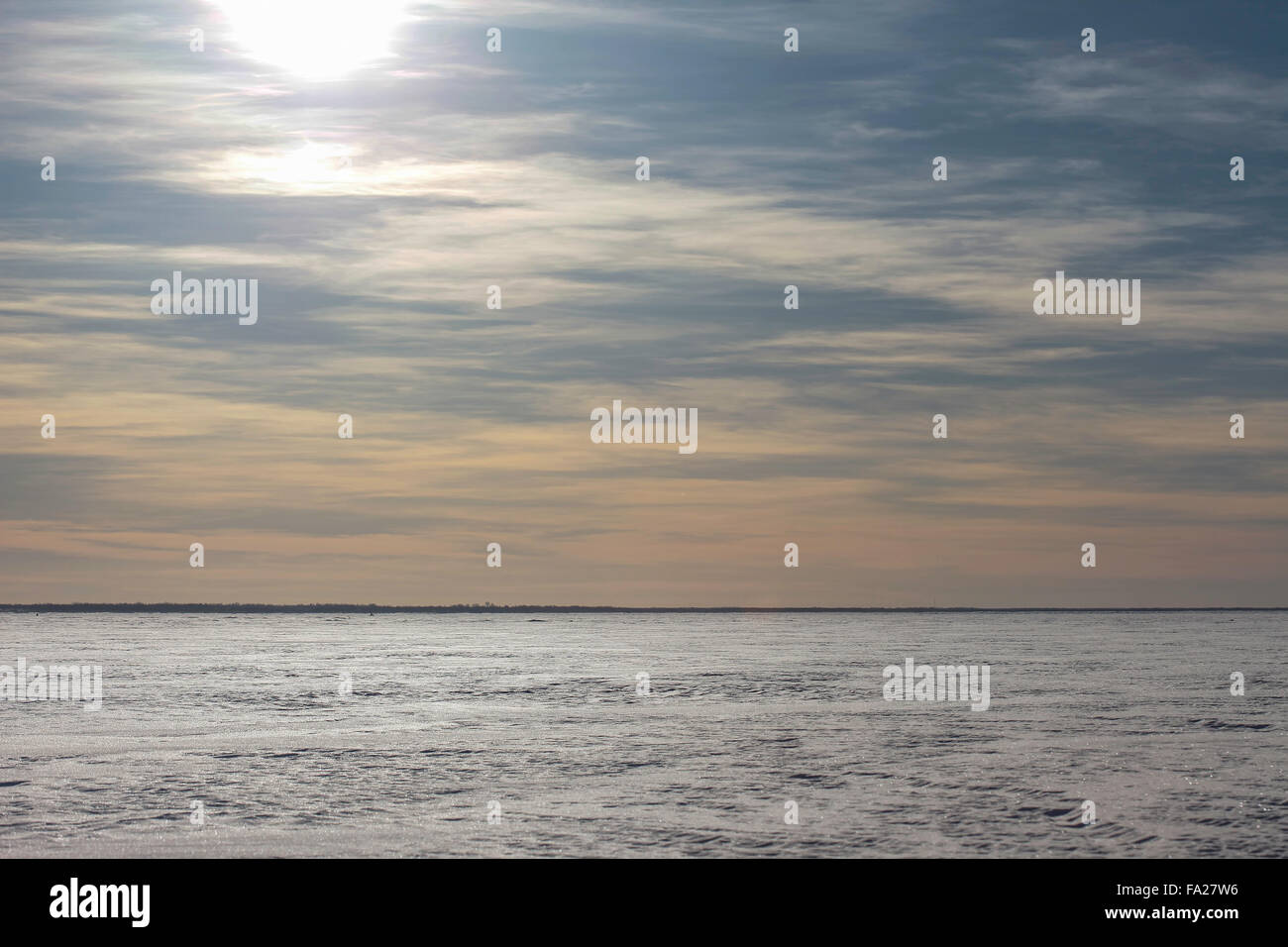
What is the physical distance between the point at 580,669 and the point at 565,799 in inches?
1667

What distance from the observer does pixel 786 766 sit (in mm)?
24875

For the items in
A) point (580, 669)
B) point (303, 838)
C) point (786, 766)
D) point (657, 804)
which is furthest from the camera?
point (580, 669)
